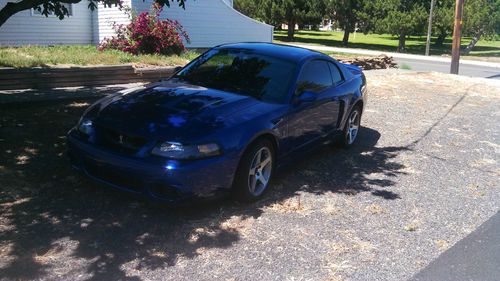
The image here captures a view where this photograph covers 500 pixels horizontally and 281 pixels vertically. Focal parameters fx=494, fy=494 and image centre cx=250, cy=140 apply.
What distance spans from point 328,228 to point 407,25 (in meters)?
37.6

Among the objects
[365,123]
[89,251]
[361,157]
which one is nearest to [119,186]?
[89,251]

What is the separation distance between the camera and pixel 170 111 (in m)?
4.62

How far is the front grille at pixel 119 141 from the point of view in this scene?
4.25 m

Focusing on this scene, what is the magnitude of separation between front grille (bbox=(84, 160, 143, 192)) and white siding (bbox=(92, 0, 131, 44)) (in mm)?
12427

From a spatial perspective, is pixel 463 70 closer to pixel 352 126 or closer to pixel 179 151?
pixel 352 126

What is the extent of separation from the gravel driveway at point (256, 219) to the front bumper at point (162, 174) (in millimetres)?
280

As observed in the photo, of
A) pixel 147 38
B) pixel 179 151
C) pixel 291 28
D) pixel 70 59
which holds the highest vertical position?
pixel 291 28

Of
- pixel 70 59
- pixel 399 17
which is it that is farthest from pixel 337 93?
pixel 399 17

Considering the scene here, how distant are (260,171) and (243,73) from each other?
1.30 m

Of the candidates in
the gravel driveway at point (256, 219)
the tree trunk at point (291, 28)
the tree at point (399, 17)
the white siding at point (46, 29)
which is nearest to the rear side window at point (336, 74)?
the gravel driveway at point (256, 219)

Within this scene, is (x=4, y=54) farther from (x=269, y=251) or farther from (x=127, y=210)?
(x=269, y=251)

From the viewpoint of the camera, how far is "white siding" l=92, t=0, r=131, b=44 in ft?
53.6

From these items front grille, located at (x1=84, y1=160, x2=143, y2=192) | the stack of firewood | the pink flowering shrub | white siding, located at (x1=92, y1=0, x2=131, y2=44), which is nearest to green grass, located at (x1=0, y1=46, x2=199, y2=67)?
the pink flowering shrub

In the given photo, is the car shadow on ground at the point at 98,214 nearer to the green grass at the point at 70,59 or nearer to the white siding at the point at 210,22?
the green grass at the point at 70,59
